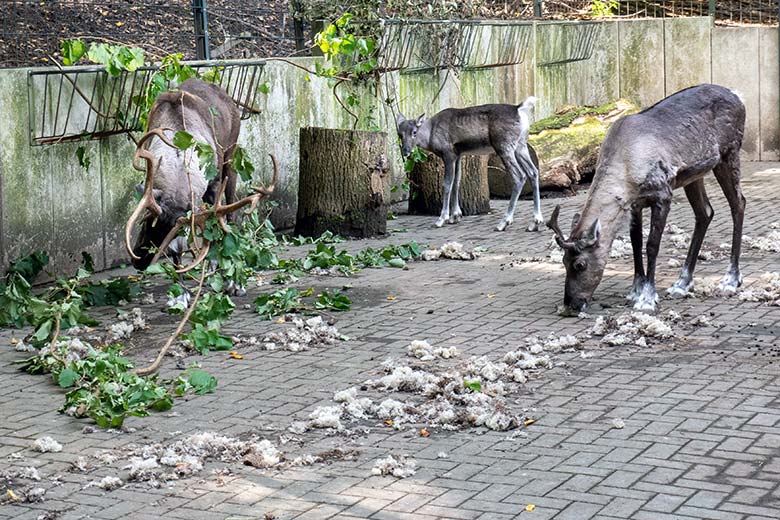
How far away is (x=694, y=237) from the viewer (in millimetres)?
10758

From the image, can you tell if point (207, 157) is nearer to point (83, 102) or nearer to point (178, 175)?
point (178, 175)

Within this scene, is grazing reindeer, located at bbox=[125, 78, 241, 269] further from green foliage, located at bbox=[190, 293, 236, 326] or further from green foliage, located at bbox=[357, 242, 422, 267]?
green foliage, located at bbox=[357, 242, 422, 267]

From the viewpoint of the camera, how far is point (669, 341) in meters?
8.96

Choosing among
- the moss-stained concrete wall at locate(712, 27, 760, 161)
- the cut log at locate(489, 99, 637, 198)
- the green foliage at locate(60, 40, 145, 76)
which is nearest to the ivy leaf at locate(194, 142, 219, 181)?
the green foliage at locate(60, 40, 145, 76)

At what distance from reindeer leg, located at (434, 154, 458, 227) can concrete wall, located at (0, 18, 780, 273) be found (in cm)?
114

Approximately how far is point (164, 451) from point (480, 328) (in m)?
3.54

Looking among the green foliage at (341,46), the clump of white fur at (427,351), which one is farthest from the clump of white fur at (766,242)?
the clump of white fur at (427,351)

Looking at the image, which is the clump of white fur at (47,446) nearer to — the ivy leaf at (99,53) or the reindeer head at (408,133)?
the ivy leaf at (99,53)

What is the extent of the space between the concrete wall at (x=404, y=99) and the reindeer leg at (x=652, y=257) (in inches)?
212

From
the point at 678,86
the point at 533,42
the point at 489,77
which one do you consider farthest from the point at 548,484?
the point at 678,86

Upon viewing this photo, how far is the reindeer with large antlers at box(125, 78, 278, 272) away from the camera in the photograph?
30.4 feet

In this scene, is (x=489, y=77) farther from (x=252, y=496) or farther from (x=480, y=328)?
(x=252, y=496)

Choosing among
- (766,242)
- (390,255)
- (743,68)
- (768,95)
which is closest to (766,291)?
Answer: (766,242)

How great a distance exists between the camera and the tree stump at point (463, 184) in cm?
1596
